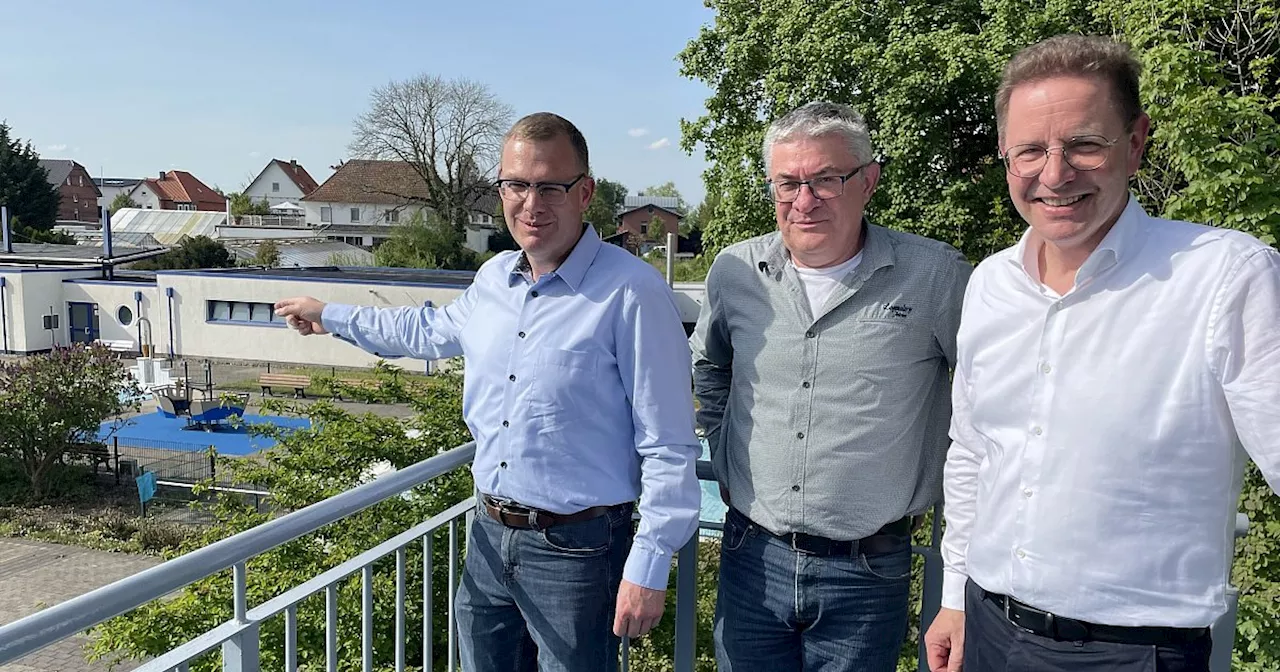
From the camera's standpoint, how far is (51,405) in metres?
18.2

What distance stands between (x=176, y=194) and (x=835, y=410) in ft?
329

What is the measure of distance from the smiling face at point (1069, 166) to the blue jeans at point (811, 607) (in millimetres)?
858

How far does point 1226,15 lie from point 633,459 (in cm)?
968

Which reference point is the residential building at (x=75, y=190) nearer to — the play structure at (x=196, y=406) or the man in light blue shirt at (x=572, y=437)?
the play structure at (x=196, y=406)

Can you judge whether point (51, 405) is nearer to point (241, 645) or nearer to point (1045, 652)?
point (241, 645)

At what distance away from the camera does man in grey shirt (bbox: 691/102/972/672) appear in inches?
80.8

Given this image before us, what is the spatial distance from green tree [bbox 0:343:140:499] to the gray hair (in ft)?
66.5

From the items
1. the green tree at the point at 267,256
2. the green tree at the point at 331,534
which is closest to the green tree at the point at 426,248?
the green tree at the point at 267,256

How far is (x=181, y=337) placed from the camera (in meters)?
30.1

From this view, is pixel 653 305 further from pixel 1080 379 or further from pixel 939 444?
pixel 1080 379

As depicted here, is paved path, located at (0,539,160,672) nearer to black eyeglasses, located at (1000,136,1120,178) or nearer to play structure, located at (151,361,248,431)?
play structure, located at (151,361,248,431)

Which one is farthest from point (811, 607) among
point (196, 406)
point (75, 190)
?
point (75, 190)

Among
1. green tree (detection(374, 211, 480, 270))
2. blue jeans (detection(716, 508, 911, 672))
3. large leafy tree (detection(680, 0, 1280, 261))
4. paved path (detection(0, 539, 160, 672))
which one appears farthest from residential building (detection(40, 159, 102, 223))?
blue jeans (detection(716, 508, 911, 672))

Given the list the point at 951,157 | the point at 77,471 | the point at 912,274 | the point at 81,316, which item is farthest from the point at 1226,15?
the point at 81,316
